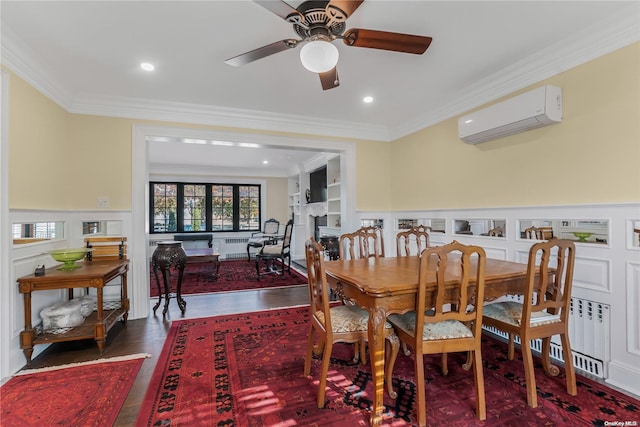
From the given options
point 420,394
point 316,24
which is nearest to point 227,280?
point 420,394

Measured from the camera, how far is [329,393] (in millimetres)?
2018

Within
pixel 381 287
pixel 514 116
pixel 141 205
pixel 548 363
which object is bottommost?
pixel 548 363

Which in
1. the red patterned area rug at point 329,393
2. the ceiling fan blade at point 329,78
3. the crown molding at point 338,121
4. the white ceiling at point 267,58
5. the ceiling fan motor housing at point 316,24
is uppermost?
the white ceiling at point 267,58

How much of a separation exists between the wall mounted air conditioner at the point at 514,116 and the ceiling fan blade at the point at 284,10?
6.53 feet

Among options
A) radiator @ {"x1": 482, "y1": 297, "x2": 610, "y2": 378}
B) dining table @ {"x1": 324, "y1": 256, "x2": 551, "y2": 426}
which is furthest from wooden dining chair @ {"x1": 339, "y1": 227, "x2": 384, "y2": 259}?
radiator @ {"x1": 482, "y1": 297, "x2": 610, "y2": 378}

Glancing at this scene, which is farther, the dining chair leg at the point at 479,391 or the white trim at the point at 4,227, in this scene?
the white trim at the point at 4,227

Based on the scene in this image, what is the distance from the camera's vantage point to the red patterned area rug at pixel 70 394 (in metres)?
1.77

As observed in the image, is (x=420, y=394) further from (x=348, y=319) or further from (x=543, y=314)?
(x=543, y=314)

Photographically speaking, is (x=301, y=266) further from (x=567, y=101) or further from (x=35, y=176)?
(x=567, y=101)

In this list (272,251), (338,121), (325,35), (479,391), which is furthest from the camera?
(272,251)

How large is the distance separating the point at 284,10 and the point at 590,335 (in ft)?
10.2

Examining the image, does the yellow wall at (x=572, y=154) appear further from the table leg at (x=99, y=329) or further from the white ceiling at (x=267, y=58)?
the table leg at (x=99, y=329)

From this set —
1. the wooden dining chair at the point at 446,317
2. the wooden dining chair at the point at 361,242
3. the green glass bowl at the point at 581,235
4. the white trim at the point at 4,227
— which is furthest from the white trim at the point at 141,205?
the green glass bowl at the point at 581,235

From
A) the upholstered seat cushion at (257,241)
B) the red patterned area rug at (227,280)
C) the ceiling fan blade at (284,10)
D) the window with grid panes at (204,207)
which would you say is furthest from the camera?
the window with grid panes at (204,207)
